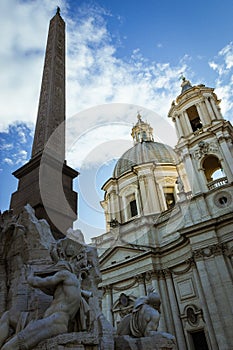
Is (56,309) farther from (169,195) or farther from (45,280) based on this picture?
(169,195)

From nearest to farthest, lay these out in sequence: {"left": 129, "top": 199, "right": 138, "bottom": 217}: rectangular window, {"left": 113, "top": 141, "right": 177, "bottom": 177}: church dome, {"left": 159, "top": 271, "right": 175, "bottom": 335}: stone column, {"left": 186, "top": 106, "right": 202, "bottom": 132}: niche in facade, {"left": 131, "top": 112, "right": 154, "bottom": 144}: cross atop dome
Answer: {"left": 159, "top": 271, "right": 175, "bottom": 335}: stone column → {"left": 186, "top": 106, "right": 202, "bottom": 132}: niche in facade → {"left": 129, "top": 199, "right": 138, "bottom": 217}: rectangular window → {"left": 113, "top": 141, "right": 177, "bottom": 177}: church dome → {"left": 131, "top": 112, "right": 154, "bottom": 144}: cross atop dome

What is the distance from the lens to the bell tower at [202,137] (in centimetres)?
1912

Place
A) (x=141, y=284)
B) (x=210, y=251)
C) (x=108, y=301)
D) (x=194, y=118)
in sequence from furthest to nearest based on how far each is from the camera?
1. (x=194, y=118)
2. (x=108, y=301)
3. (x=141, y=284)
4. (x=210, y=251)

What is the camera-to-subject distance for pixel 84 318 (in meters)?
4.33

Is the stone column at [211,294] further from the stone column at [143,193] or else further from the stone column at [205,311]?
the stone column at [143,193]

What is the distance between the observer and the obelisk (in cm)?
613

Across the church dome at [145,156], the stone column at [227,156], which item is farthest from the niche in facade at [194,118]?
the church dome at [145,156]

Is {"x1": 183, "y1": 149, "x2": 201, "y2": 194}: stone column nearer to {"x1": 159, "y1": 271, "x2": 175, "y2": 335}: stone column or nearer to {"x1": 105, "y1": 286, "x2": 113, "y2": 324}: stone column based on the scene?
{"x1": 159, "y1": 271, "x2": 175, "y2": 335}: stone column

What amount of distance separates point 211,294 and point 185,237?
364 centimetres

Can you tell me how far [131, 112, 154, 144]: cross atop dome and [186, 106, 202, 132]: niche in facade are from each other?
464 inches

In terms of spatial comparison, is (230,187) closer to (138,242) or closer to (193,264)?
(193,264)

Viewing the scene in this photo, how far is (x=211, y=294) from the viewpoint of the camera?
15047mm

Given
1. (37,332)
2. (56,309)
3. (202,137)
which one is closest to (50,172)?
(56,309)

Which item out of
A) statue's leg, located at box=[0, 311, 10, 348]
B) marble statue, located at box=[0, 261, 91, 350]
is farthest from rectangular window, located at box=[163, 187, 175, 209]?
A: statue's leg, located at box=[0, 311, 10, 348]
